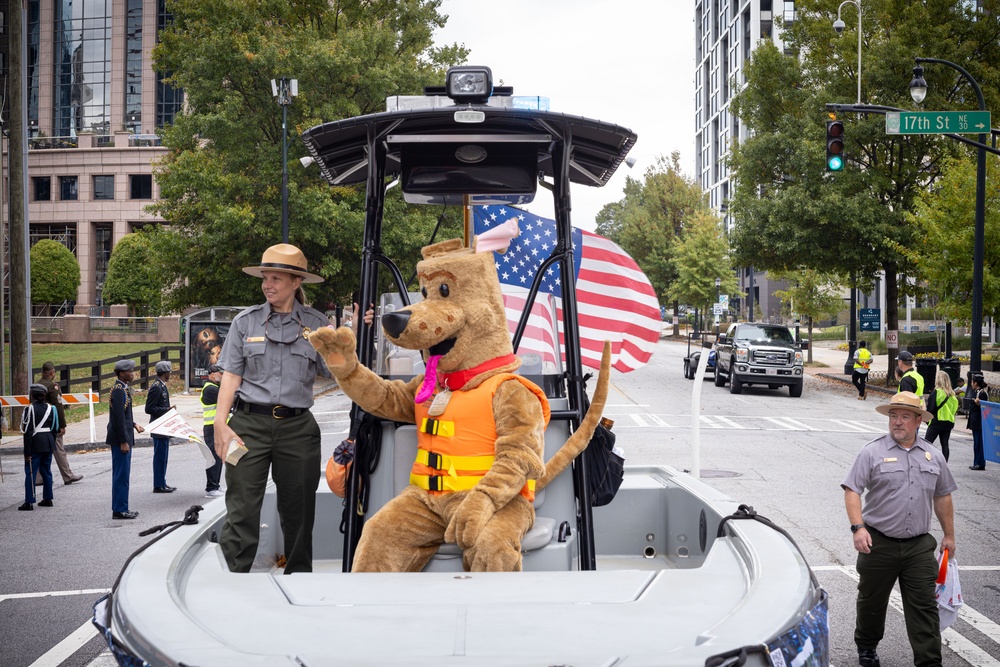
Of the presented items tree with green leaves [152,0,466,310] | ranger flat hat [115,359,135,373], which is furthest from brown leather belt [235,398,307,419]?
tree with green leaves [152,0,466,310]

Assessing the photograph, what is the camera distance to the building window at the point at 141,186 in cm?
7531

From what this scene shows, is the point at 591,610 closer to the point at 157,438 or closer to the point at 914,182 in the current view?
the point at 157,438

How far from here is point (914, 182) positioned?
28.5 m

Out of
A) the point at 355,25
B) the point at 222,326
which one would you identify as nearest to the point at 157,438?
the point at 222,326

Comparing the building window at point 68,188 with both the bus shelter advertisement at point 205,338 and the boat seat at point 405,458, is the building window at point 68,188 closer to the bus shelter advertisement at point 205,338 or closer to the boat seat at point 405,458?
the bus shelter advertisement at point 205,338

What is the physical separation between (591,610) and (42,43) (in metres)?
100

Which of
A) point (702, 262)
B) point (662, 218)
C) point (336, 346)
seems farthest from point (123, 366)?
point (662, 218)

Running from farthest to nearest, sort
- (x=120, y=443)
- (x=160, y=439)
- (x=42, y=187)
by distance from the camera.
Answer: (x=42, y=187)
(x=160, y=439)
(x=120, y=443)

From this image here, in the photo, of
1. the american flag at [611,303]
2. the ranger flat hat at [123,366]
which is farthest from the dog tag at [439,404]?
the ranger flat hat at [123,366]

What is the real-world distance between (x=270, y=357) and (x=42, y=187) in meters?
83.2

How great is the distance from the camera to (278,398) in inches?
193

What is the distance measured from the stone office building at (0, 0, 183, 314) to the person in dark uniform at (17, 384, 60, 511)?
6459 centimetres

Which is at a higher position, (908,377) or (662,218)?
(662,218)

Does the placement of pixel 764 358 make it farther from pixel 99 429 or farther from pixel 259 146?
pixel 99 429
